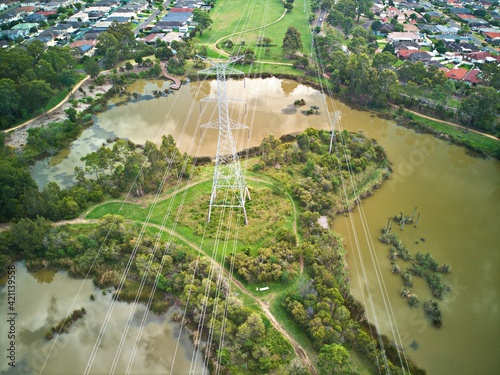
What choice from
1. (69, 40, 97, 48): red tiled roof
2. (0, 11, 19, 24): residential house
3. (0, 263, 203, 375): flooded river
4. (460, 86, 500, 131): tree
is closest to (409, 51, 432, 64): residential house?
(460, 86, 500, 131): tree

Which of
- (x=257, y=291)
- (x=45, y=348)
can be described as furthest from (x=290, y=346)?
(x=45, y=348)

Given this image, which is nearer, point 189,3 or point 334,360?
point 334,360

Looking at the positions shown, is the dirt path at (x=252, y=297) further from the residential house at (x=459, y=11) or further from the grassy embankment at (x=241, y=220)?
the residential house at (x=459, y=11)

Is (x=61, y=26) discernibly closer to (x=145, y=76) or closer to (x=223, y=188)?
(x=145, y=76)

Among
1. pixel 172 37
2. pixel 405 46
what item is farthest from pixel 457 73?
pixel 172 37

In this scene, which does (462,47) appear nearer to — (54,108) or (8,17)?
(54,108)

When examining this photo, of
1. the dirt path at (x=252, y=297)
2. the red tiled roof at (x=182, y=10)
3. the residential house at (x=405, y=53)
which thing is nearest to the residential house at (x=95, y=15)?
the red tiled roof at (x=182, y=10)
